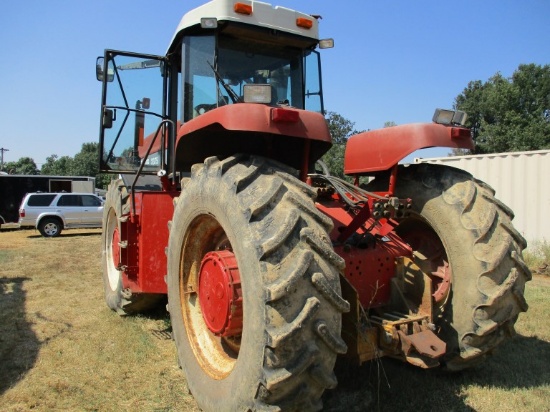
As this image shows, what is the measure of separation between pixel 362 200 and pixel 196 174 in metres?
1.19

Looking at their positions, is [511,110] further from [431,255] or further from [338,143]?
[431,255]

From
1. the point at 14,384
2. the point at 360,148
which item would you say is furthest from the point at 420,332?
the point at 14,384

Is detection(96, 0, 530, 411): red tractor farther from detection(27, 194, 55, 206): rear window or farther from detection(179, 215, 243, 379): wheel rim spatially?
detection(27, 194, 55, 206): rear window

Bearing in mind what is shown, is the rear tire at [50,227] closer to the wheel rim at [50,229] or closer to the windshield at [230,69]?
the wheel rim at [50,229]

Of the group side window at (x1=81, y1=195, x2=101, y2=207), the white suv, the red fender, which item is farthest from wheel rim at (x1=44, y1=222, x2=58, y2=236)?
the red fender

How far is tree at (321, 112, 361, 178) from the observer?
16000mm

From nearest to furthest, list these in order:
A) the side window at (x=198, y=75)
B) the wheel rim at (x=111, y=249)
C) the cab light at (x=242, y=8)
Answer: the cab light at (x=242, y=8) → the side window at (x=198, y=75) → the wheel rim at (x=111, y=249)

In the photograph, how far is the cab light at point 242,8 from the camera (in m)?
3.74

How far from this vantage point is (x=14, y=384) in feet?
11.9

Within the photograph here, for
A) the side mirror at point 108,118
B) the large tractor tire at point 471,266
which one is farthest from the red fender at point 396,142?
the side mirror at point 108,118

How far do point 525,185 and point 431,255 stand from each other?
7.60 m

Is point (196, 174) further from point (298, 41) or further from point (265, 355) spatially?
point (298, 41)

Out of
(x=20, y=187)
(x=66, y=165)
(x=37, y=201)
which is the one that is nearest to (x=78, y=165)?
(x=66, y=165)

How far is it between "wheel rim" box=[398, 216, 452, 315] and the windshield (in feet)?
5.49
